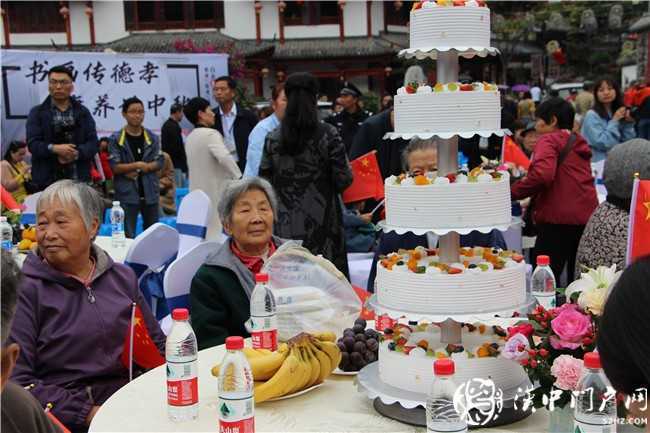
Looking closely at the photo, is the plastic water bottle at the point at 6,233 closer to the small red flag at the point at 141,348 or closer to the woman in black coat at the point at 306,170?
the woman in black coat at the point at 306,170

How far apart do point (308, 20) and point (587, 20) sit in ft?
30.9

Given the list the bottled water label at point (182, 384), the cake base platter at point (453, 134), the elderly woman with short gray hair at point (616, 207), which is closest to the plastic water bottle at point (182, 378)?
the bottled water label at point (182, 384)

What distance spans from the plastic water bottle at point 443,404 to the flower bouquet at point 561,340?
237 mm

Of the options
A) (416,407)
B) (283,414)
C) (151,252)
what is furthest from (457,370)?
(151,252)

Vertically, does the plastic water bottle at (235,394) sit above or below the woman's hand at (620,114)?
below

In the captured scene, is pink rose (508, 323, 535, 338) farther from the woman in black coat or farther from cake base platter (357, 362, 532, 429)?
the woman in black coat

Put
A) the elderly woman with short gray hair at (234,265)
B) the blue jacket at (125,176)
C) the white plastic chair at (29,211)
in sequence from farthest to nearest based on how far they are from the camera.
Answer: the blue jacket at (125,176), the white plastic chair at (29,211), the elderly woman with short gray hair at (234,265)

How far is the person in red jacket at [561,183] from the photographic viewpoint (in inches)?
185

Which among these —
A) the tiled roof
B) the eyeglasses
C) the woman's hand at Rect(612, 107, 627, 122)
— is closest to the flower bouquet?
the eyeglasses

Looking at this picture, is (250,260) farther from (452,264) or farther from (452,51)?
(452,51)

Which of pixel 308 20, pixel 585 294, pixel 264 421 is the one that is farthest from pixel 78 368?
pixel 308 20

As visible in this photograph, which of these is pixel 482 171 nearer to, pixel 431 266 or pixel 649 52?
pixel 431 266

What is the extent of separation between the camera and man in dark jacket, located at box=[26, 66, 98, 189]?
6.02 meters

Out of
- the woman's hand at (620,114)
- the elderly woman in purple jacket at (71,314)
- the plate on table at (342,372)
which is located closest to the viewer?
the plate on table at (342,372)
